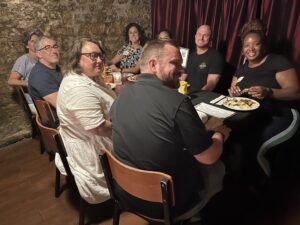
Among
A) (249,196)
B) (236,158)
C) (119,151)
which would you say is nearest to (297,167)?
(249,196)

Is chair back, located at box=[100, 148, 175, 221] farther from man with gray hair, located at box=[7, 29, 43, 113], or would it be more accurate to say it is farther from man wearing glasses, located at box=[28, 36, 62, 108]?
man with gray hair, located at box=[7, 29, 43, 113]

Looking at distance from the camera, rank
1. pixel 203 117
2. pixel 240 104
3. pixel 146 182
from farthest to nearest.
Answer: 1. pixel 240 104
2. pixel 203 117
3. pixel 146 182

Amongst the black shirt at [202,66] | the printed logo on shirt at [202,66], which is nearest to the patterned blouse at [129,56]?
the black shirt at [202,66]

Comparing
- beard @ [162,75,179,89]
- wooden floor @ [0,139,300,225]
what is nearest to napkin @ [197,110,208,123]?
Answer: beard @ [162,75,179,89]

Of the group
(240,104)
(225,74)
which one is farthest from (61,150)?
(225,74)

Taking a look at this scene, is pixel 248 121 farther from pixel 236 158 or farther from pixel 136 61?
pixel 136 61

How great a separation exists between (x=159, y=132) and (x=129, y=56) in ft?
8.12

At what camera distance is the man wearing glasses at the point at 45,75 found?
200cm

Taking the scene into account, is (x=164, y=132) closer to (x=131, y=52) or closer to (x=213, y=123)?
(x=213, y=123)

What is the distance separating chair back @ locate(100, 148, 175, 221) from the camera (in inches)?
38.6

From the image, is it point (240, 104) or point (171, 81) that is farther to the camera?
point (240, 104)

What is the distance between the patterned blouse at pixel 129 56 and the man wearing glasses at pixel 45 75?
1272mm

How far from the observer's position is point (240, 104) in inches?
65.4

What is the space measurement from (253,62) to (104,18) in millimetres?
2233
